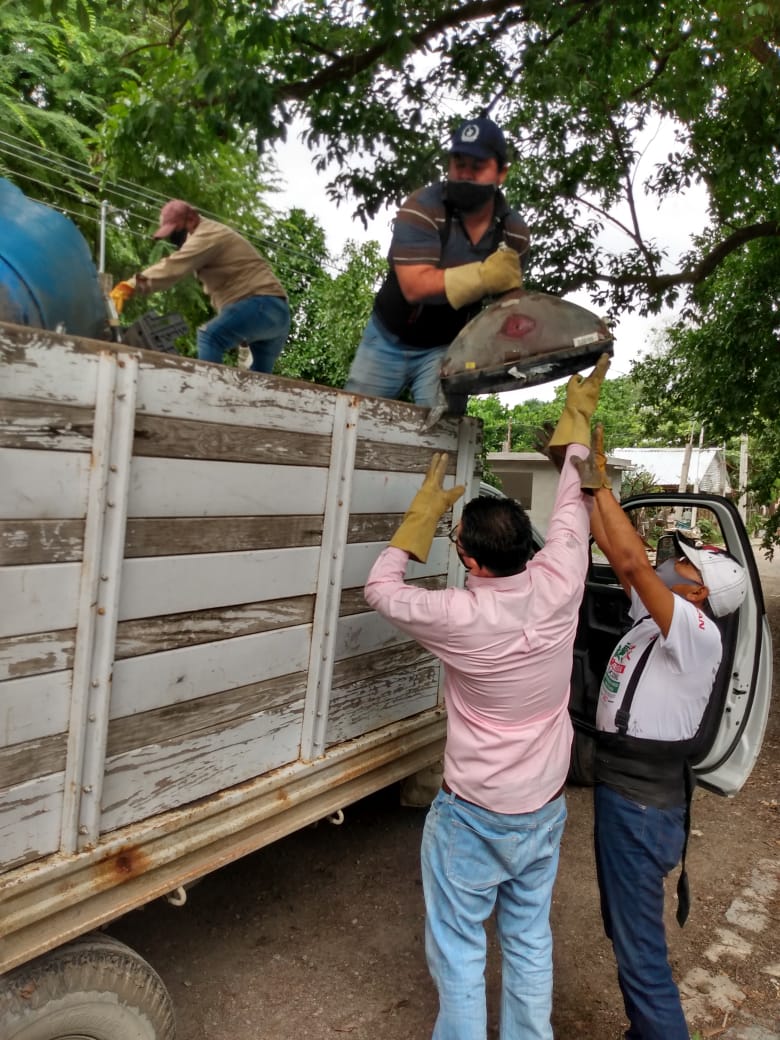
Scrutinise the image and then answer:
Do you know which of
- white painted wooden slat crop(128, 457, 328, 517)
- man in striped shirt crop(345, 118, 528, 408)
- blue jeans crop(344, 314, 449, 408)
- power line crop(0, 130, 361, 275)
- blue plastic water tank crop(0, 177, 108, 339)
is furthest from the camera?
power line crop(0, 130, 361, 275)

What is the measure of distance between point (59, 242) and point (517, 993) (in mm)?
2386

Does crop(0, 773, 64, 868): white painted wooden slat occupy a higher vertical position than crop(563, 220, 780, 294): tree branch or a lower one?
lower

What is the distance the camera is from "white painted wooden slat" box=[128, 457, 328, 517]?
5.53 feet

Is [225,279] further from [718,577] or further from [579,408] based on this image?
[718,577]

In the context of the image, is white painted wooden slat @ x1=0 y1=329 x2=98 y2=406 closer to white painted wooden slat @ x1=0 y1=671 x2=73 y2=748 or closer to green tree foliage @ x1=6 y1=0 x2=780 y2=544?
white painted wooden slat @ x1=0 y1=671 x2=73 y2=748

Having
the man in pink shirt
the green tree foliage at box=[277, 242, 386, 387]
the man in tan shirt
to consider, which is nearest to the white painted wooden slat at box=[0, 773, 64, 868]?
the man in pink shirt

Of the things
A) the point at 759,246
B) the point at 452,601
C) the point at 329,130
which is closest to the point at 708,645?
the point at 452,601

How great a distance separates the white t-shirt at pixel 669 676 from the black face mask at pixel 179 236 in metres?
2.57

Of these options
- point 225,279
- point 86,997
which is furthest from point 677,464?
point 86,997

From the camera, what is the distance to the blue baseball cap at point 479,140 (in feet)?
8.86

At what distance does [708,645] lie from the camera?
6.95ft

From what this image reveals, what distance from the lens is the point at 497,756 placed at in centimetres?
198

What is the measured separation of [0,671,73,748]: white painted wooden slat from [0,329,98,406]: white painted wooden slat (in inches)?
21.9

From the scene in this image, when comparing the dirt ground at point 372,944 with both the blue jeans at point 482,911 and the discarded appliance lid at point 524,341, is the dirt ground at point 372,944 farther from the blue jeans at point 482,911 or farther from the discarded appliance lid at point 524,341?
the discarded appliance lid at point 524,341
